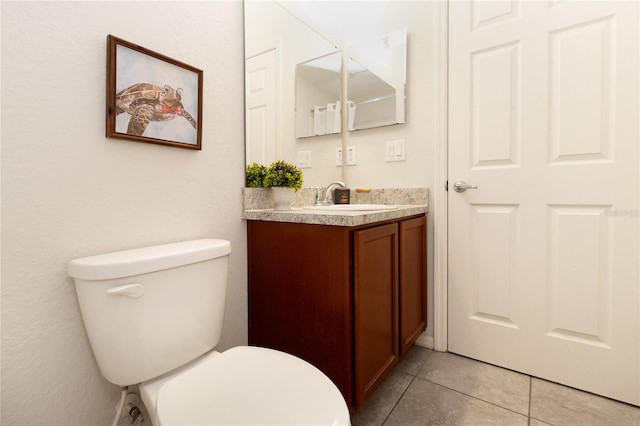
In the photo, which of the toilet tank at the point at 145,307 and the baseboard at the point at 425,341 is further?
the baseboard at the point at 425,341

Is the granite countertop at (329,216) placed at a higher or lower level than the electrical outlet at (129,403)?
higher

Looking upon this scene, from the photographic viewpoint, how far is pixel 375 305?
119 centimetres

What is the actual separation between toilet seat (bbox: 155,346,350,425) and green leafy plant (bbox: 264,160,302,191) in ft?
2.39

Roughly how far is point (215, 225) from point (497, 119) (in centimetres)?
140

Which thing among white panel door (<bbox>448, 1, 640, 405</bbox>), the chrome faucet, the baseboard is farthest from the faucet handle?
the baseboard

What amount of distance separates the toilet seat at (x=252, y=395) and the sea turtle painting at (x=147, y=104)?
2.48 feet

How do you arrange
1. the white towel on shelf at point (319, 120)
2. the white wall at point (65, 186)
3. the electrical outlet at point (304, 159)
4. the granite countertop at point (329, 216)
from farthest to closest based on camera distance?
the white towel on shelf at point (319, 120), the electrical outlet at point (304, 159), the granite countertop at point (329, 216), the white wall at point (65, 186)

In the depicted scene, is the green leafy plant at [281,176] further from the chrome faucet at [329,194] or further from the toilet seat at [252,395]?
the toilet seat at [252,395]

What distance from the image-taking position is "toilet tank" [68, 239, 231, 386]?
31.6 inches

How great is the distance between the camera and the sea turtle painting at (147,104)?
3.17ft

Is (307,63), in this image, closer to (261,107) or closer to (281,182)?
(261,107)

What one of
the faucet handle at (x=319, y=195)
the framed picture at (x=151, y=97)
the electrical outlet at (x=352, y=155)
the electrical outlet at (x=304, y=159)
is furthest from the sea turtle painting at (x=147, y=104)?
the electrical outlet at (x=352, y=155)

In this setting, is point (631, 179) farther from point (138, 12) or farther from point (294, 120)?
point (138, 12)

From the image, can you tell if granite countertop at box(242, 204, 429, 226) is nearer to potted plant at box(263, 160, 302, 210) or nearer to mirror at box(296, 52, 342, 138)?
potted plant at box(263, 160, 302, 210)
